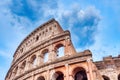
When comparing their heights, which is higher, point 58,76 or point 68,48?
point 68,48

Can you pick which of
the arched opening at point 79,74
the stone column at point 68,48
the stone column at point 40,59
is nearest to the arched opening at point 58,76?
the arched opening at point 79,74

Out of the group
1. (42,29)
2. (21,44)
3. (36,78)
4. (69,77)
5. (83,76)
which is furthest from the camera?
(21,44)

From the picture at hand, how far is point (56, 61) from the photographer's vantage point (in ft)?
64.2

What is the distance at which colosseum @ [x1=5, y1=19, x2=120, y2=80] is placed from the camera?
18172 mm

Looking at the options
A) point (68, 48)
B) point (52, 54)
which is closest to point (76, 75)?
point (68, 48)

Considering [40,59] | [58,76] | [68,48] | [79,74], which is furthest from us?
[40,59]

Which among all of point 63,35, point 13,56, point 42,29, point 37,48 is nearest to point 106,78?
point 63,35

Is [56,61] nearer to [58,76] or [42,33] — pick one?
[58,76]

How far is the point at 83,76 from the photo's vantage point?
19.0 meters

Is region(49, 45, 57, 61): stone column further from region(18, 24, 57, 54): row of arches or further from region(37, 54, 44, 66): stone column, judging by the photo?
region(18, 24, 57, 54): row of arches

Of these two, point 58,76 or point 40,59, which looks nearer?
point 58,76

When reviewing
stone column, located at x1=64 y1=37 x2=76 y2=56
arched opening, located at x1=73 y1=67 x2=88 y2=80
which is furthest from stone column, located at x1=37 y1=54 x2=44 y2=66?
arched opening, located at x1=73 y1=67 x2=88 y2=80

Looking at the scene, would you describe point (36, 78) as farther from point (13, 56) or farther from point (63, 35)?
point (13, 56)

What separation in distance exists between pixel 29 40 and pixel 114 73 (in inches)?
543
